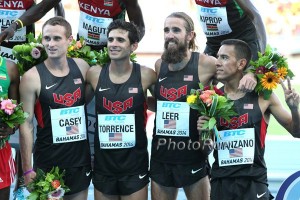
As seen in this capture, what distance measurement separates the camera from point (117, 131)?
19.8ft

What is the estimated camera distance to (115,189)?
240 inches

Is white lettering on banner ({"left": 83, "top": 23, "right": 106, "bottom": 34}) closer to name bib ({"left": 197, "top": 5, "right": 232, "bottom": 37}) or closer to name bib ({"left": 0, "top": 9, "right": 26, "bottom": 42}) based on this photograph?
name bib ({"left": 0, "top": 9, "right": 26, "bottom": 42})

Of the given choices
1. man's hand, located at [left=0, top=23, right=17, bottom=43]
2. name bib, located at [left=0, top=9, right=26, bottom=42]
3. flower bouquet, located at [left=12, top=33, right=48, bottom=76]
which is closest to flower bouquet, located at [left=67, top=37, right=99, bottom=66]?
flower bouquet, located at [left=12, top=33, right=48, bottom=76]

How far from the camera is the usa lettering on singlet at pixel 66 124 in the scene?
6051 millimetres

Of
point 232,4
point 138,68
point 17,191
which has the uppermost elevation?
point 232,4

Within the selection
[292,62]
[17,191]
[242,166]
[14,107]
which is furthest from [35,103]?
[292,62]

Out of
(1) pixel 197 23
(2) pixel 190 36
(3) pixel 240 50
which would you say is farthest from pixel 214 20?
(1) pixel 197 23

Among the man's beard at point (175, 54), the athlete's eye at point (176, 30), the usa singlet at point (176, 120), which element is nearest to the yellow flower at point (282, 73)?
the usa singlet at point (176, 120)

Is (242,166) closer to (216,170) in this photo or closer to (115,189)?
(216,170)

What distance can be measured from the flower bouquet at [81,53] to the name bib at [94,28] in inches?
21.9

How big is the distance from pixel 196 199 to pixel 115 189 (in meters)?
0.62

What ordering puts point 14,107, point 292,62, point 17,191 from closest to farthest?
point 14,107
point 17,191
point 292,62

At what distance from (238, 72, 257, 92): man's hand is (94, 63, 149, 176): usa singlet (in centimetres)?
76

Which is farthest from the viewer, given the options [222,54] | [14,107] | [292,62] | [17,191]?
[292,62]
